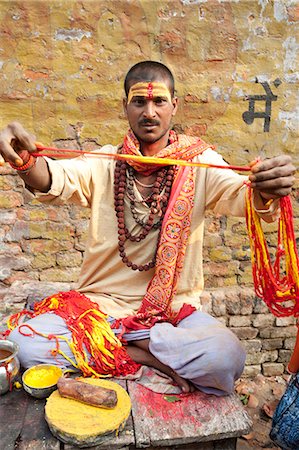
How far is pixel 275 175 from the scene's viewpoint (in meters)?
1.78

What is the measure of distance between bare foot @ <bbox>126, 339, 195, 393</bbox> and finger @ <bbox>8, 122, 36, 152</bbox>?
1198 millimetres

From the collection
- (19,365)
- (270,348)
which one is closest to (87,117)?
(19,365)

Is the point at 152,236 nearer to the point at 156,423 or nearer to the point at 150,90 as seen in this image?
the point at 150,90

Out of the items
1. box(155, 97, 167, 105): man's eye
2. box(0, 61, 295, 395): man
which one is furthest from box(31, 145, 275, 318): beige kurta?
box(155, 97, 167, 105): man's eye

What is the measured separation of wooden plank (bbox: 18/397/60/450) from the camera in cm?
180

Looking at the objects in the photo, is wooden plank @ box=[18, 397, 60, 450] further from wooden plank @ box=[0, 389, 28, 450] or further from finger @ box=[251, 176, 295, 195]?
finger @ box=[251, 176, 295, 195]

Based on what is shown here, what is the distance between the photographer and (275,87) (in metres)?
3.38

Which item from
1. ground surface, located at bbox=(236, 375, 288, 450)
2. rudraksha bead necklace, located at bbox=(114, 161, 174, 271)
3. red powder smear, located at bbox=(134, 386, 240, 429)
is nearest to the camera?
red powder smear, located at bbox=(134, 386, 240, 429)

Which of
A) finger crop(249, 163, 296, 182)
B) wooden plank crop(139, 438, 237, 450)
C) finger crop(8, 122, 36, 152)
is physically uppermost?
finger crop(8, 122, 36, 152)

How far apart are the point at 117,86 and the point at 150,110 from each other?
109 cm

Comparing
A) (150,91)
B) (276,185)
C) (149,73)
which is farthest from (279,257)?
(149,73)

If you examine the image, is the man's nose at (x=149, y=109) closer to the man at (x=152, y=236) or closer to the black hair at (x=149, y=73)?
the man at (x=152, y=236)

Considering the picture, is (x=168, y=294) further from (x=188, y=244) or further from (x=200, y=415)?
(x=200, y=415)

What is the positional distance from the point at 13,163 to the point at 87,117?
1512 millimetres
